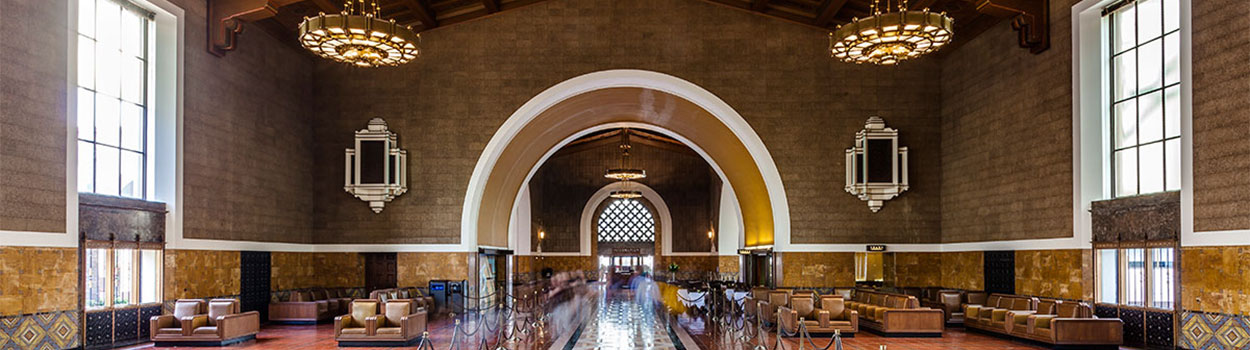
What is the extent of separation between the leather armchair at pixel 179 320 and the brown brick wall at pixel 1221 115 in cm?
1486

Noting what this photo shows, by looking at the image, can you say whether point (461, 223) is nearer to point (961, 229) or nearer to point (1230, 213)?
point (961, 229)

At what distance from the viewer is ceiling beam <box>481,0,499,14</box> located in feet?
66.3

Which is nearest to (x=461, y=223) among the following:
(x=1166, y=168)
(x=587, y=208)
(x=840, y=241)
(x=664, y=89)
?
(x=664, y=89)

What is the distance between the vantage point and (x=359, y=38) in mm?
13867

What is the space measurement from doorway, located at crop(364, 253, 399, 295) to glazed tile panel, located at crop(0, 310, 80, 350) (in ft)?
28.0

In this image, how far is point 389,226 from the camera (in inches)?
822

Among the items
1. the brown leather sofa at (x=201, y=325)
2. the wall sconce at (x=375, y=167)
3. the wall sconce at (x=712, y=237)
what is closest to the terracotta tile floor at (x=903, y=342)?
the brown leather sofa at (x=201, y=325)

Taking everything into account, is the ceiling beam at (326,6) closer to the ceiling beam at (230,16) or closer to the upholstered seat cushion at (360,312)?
the ceiling beam at (230,16)

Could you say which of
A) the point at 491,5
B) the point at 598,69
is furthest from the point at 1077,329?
the point at 491,5

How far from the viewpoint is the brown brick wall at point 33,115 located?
11.5 m

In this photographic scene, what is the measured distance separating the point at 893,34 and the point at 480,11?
1046cm

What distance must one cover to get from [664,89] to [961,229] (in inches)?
295

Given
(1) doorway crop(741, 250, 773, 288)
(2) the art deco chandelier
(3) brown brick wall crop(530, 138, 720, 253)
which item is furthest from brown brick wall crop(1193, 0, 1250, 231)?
(3) brown brick wall crop(530, 138, 720, 253)

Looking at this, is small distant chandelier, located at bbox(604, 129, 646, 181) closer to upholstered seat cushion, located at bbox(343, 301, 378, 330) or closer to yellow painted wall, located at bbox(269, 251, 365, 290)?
yellow painted wall, located at bbox(269, 251, 365, 290)
